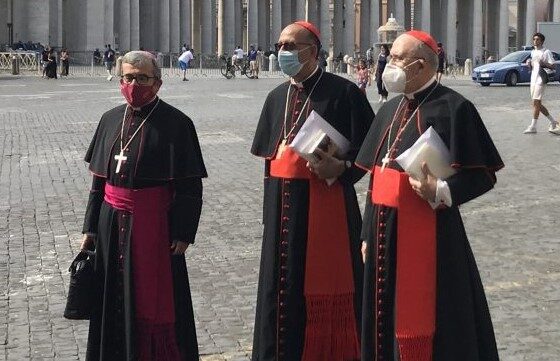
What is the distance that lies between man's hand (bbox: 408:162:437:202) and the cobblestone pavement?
203 centimetres

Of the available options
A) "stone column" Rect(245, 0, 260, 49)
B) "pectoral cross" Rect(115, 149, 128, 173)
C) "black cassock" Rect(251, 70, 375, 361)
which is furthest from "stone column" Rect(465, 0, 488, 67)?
"pectoral cross" Rect(115, 149, 128, 173)

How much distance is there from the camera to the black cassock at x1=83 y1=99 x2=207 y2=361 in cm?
580

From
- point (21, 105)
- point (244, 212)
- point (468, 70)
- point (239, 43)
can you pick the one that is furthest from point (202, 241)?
point (239, 43)

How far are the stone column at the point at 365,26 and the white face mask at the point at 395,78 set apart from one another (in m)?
85.3

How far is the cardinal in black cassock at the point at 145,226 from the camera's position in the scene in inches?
228

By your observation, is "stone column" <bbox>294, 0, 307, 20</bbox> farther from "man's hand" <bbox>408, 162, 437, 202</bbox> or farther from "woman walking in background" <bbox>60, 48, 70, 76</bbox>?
"man's hand" <bbox>408, 162, 437, 202</bbox>

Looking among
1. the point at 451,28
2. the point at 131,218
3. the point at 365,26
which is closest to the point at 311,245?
the point at 131,218

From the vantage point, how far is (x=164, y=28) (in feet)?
240

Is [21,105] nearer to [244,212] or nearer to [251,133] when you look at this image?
[251,133]

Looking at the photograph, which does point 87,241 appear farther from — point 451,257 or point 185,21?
point 185,21

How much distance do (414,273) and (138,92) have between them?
5.72 feet

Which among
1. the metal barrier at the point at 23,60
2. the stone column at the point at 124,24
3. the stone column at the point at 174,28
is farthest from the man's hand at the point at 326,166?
the stone column at the point at 174,28

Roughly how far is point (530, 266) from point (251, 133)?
1162cm

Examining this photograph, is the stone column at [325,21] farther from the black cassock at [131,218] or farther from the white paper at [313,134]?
the black cassock at [131,218]
